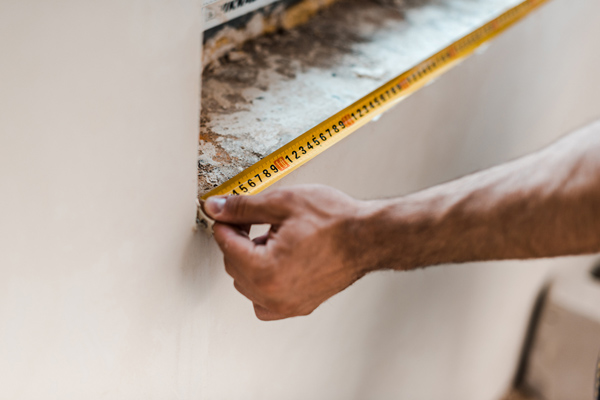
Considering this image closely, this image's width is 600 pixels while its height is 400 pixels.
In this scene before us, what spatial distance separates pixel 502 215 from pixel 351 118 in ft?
1.02

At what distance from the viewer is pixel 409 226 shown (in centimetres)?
59

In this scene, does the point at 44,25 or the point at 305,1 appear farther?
the point at 305,1

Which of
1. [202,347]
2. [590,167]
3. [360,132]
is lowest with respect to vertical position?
[202,347]

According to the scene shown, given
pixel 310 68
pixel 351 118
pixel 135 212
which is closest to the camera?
pixel 135 212

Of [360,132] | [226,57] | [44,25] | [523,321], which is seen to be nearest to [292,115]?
[360,132]

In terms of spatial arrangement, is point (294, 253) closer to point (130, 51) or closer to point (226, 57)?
point (130, 51)

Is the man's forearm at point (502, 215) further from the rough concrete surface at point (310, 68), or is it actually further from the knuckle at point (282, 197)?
the rough concrete surface at point (310, 68)

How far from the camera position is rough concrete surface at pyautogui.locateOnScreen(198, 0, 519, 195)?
0.73 m

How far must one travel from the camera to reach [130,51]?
1.41 feet

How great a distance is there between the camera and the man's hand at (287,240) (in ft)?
1.85

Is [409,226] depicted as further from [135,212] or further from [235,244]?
[135,212]

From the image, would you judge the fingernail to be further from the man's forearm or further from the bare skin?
the man's forearm

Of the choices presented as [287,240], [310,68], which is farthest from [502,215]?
[310,68]

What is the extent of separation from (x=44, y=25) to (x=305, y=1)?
812 millimetres
